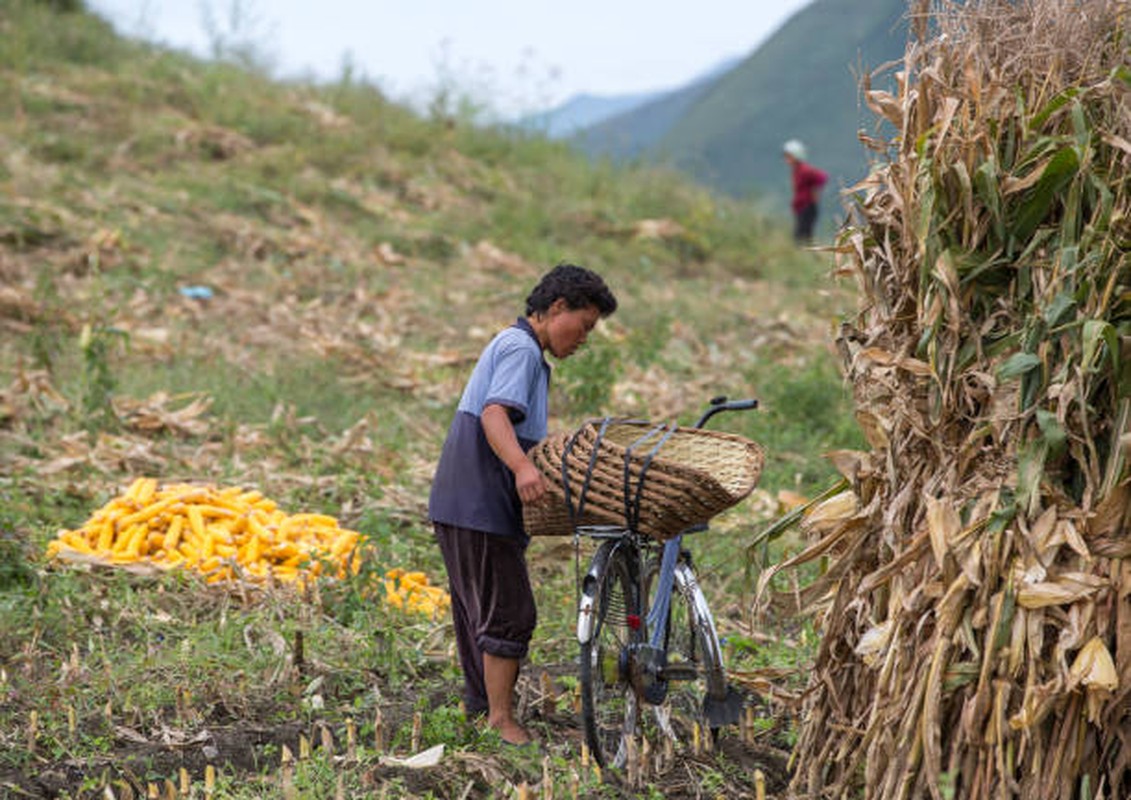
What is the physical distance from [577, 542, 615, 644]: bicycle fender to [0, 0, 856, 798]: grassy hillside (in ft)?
1.44

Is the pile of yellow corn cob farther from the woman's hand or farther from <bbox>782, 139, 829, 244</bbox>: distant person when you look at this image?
<bbox>782, 139, 829, 244</bbox>: distant person

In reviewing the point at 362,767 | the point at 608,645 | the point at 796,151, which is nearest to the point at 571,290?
the point at 608,645

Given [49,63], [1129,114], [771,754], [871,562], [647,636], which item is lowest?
[771,754]

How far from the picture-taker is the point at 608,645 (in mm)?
4219

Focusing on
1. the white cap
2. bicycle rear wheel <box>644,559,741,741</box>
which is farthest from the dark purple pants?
the white cap

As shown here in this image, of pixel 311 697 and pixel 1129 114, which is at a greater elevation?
pixel 1129 114

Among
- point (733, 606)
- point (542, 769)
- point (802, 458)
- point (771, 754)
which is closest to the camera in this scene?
point (542, 769)

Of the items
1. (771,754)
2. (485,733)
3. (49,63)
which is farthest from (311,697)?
(49,63)

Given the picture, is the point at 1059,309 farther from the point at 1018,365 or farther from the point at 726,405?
the point at 726,405

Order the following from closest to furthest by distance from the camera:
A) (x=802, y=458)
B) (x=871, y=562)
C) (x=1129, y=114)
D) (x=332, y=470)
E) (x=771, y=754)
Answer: (x=1129, y=114) → (x=871, y=562) → (x=771, y=754) → (x=332, y=470) → (x=802, y=458)

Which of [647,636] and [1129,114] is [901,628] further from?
[1129,114]

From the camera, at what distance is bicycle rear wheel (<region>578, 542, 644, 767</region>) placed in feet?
13.1

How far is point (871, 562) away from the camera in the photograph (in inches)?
148

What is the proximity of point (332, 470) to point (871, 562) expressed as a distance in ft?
14.9
